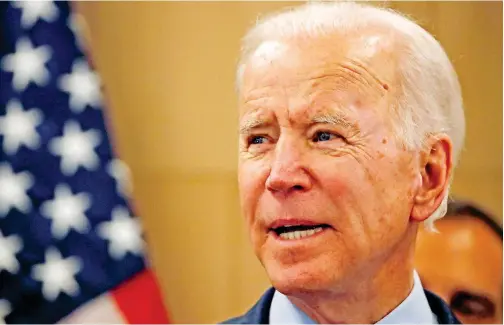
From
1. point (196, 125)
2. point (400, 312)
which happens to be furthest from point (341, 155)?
point (196, 125)

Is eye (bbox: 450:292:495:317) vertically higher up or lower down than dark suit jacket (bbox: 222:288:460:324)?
lower down

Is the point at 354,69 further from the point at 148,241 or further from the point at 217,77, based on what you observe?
the point at 148,241

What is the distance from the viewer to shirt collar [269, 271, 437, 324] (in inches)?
40.9

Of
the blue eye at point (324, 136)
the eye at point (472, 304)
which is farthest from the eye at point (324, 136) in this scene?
the eye at point (472, 304)

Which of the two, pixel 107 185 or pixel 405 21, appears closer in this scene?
pixel 405 21

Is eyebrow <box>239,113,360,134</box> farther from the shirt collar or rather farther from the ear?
the shirt collar

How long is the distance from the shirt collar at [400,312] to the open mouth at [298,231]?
137 millimetres

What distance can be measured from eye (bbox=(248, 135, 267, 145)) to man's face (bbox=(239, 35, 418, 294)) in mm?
27

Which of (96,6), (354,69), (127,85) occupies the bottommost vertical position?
(354,69)

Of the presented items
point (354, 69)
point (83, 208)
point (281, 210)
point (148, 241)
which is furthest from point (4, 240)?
point (354, 69)

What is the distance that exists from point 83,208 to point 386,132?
0.71 m

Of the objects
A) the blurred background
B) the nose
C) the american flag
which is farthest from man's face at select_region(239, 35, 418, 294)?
the american flag

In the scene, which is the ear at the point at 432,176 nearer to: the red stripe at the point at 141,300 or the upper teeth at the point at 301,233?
the upper teeth at the point at 301,233

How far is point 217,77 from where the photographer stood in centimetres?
136
